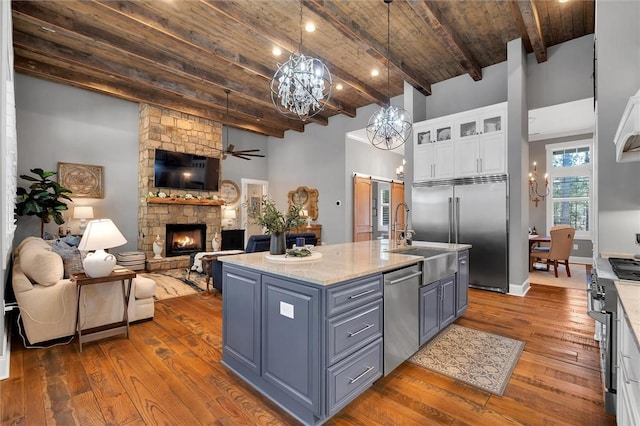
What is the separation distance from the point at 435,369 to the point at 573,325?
213cm

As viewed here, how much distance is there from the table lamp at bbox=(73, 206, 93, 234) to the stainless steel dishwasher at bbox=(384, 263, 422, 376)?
645cm

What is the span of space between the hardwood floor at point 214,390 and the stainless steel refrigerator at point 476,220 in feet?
5.44

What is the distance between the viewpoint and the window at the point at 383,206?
370 inches

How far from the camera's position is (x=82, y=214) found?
19.1 ft

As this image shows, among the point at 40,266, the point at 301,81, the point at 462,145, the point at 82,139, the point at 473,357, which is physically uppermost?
the point at 82,139

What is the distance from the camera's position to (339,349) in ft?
5.78

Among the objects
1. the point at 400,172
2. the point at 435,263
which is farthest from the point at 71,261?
the point at 400,172

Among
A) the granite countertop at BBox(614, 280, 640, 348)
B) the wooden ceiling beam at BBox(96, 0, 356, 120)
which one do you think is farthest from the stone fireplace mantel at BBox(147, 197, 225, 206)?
the granite countertop at BBox(614, 280, 640, 348)

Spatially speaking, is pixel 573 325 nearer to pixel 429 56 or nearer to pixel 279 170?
pixel 429 56

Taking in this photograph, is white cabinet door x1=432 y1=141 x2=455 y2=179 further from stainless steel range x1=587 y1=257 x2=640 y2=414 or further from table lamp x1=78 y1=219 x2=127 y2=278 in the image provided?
table lamp x1=78 y1=219 x2=127 y2=278

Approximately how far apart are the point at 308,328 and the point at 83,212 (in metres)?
6.29

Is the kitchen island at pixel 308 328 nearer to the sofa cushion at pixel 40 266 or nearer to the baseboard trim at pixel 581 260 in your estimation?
the sofa cushion at pixel 40 266

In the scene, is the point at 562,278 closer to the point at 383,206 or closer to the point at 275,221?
the point at 383,206

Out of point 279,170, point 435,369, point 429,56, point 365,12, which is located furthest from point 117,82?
point 435,369
